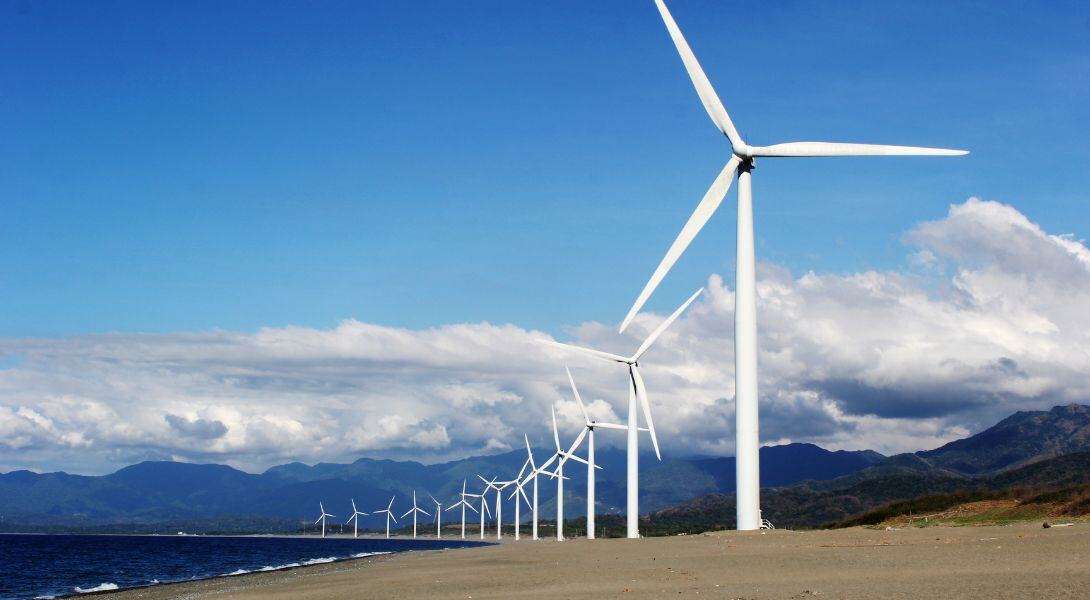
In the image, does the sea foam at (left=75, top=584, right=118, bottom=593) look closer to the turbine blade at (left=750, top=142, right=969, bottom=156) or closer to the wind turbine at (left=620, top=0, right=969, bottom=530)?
the wind turbine at (left=620, top=0, right=969, bottom=530)

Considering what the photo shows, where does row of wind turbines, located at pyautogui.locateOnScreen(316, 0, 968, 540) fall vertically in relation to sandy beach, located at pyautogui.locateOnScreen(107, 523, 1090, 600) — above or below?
above

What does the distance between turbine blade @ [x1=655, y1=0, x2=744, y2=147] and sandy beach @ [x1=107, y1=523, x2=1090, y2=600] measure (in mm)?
17878

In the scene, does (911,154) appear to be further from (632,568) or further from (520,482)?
(520,482)

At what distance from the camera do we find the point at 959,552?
2581 centimetres

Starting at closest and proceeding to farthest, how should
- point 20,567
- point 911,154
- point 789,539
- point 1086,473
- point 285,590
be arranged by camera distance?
point 789,539
point 911,154
point 285,590
point 20,567
point 1086,473

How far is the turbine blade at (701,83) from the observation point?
1722 inches

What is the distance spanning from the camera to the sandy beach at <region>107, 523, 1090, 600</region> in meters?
20.2

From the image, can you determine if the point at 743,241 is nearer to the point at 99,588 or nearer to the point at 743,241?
the point at 743,241

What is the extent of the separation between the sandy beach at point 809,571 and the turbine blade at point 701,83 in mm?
17878

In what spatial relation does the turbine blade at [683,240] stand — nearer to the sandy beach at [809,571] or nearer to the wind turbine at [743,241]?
the wind turbine at [743,241]

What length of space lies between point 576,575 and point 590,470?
76716 millimetres

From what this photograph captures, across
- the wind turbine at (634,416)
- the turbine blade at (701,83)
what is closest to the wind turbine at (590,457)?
the wind turbine at (634,416)

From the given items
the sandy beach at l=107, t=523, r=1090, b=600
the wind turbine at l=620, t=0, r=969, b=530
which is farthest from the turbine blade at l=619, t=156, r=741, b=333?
the sandy beach at l=107, t=523, r=1090, b=600

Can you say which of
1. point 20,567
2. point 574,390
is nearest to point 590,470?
point 574,390
